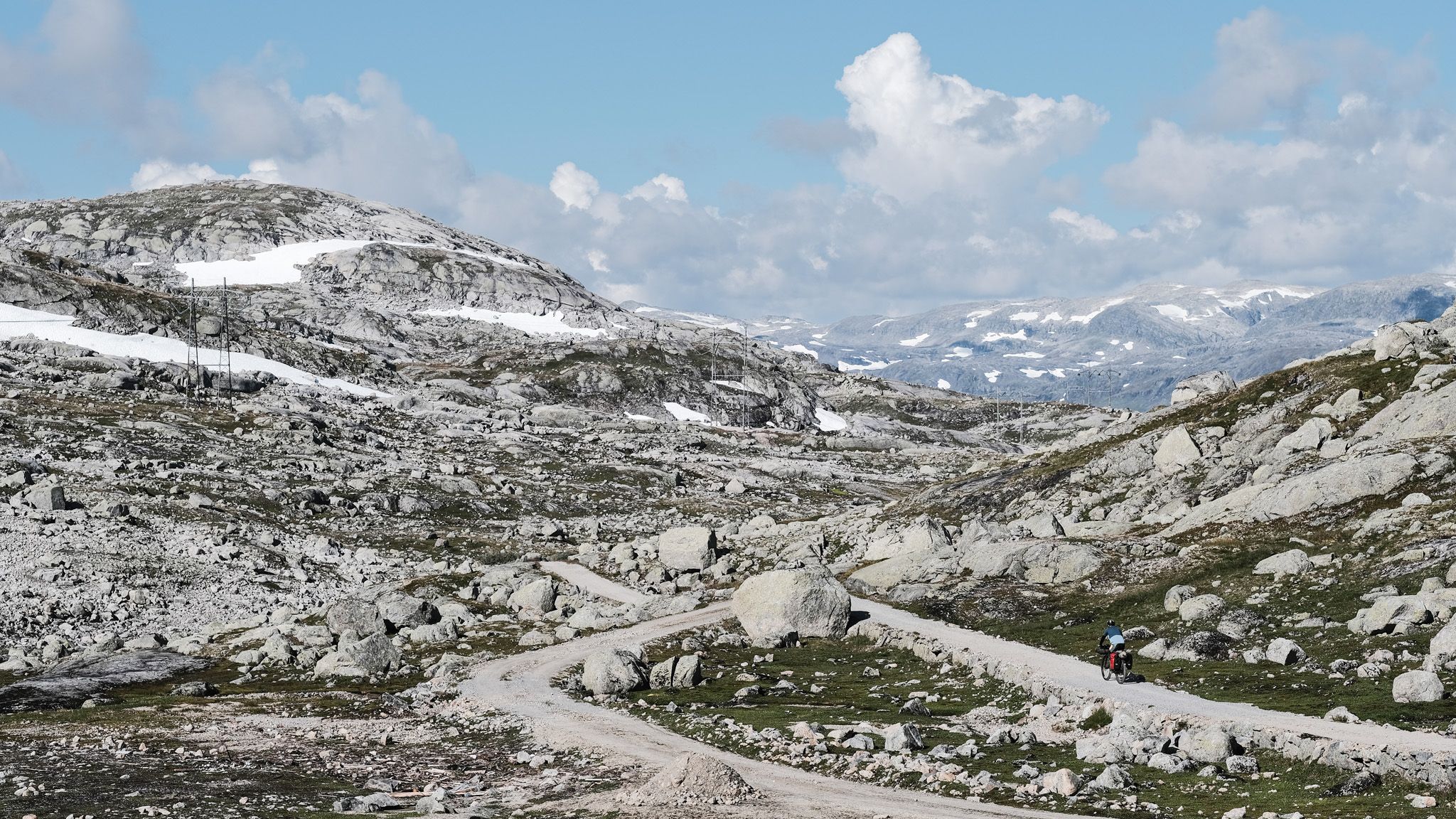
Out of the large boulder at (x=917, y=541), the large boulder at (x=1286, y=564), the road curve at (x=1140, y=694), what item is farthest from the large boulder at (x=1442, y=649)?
the large boulder at (x=917, y=541)

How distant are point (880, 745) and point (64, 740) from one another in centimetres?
3670

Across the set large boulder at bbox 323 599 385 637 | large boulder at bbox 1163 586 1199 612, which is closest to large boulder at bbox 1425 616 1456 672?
large boulder at bbox 1163 586 1199 612

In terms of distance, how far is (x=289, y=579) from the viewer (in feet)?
324

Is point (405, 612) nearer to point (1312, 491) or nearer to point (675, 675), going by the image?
point (675, 675)

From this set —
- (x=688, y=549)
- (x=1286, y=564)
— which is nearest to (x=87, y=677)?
(x=688, y=549)

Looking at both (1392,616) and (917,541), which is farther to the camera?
(917,541)

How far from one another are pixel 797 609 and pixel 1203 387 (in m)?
74.6

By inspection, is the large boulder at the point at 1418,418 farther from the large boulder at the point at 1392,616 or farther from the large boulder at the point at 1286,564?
the large boulder at the point at 1392,616

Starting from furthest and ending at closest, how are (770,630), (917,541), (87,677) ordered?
(917,541), (770,630), (87,677)

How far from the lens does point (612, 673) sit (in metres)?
61.4

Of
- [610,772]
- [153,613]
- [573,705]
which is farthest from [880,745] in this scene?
[153,613]

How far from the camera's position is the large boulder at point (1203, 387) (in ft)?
400

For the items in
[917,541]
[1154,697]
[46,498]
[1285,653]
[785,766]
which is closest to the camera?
[785,766]

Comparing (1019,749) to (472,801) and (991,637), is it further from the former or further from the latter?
(991,637)
